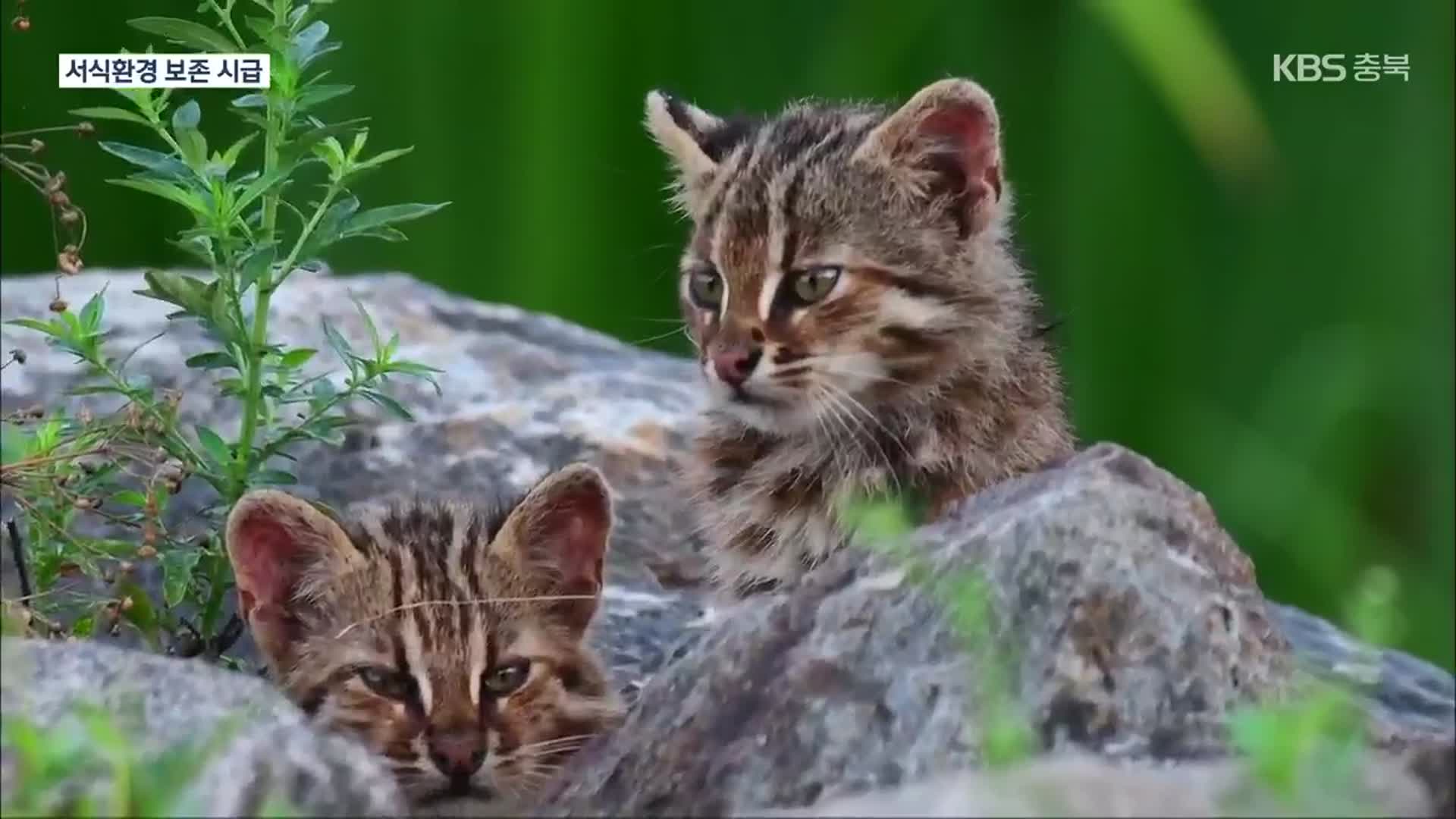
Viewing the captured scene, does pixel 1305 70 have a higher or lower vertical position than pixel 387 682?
higher

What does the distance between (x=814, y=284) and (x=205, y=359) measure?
0.75m

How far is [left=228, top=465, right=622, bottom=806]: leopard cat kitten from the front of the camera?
211cm

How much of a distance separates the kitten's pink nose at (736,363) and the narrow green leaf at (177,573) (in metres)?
0.68

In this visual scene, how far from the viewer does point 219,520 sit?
247 cm

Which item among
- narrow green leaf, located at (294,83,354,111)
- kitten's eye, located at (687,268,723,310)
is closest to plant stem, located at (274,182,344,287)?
narrow green leaf, located at (294,83,354,111)

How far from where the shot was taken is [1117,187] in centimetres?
320

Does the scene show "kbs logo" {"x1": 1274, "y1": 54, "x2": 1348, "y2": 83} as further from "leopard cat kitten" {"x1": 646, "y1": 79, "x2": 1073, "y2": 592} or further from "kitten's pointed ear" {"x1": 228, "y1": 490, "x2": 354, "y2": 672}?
"kitten's pointed ear" {"x1": 228, "y1": 490, "x2": 354, "y2": 672}

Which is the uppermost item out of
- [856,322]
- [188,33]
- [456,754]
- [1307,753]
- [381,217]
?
[188,33]

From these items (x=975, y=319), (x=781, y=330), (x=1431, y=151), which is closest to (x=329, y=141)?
(x=781, y=330)

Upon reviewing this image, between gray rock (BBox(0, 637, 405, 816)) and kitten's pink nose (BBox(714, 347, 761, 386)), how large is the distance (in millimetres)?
695

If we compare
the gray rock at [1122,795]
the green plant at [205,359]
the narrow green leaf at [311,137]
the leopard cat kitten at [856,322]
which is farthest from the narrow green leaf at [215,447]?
the gray rock at [1122,795]

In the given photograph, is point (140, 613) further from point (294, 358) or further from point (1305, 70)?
point (1305, 70)

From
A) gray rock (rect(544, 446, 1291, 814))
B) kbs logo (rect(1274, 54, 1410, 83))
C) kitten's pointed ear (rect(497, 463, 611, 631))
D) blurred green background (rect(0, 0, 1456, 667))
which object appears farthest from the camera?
blurred green background (rect(0, 0, 1456, 667))

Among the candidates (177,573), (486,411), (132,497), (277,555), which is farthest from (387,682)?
(486,411)
